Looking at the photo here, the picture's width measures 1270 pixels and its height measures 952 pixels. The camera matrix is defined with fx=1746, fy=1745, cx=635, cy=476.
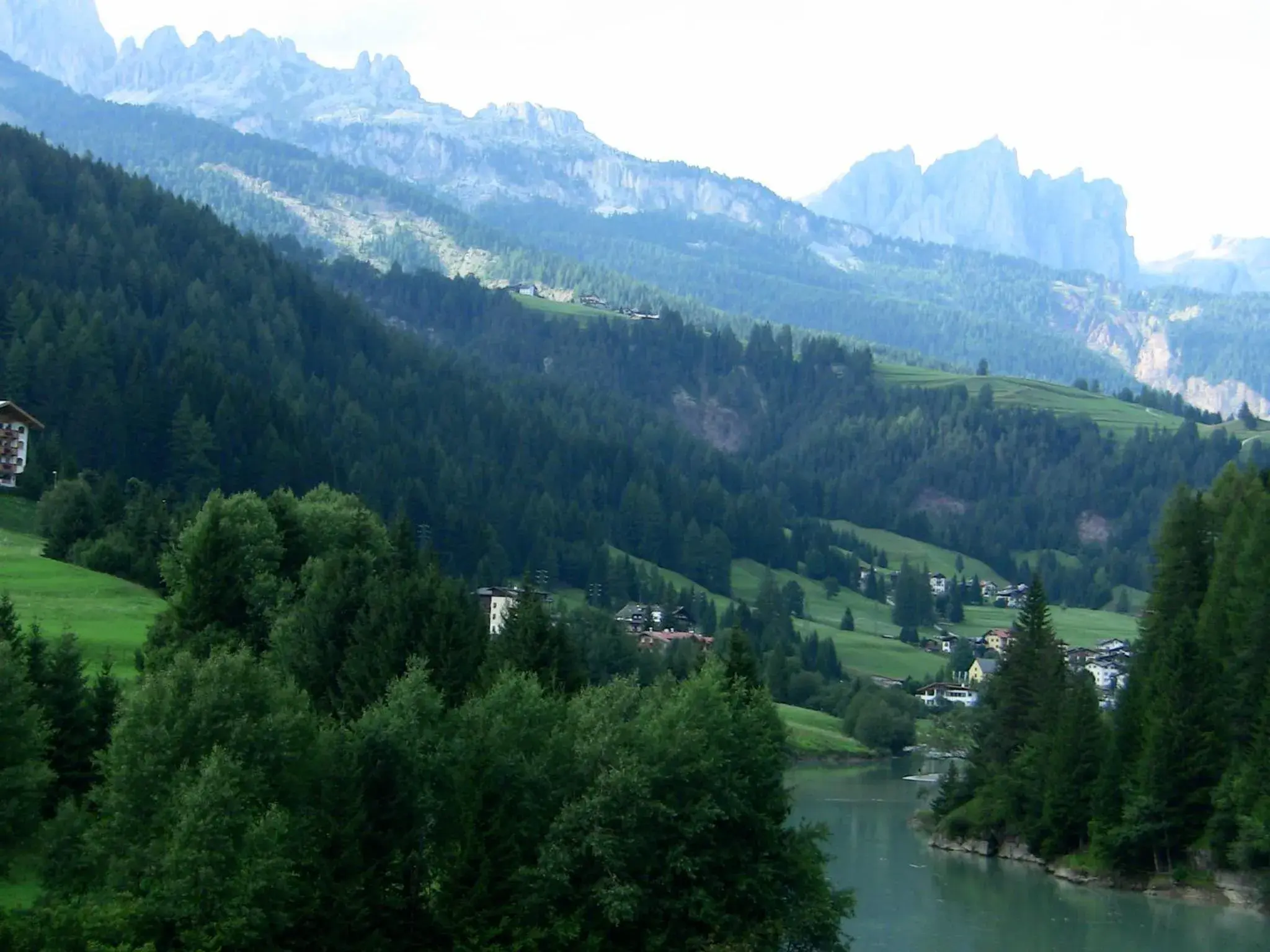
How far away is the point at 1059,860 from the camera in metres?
99.2

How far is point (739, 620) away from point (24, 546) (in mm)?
98509

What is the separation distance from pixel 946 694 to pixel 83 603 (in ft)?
398

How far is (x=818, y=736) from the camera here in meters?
160

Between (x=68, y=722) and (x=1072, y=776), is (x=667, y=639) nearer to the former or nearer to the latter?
(x=1072, y=776)

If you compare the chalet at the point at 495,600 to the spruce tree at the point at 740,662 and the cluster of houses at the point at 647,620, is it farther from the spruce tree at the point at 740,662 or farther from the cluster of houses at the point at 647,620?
the spruce tree at the point at 740,662

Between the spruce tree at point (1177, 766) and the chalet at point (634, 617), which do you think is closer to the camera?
the spruce tree at point (1177, 766)

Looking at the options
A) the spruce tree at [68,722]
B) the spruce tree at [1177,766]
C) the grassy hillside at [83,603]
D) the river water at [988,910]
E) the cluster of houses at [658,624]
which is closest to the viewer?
the spruce tree at [68,722]

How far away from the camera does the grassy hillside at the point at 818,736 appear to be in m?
156

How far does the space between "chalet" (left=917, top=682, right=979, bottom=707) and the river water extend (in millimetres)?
79505

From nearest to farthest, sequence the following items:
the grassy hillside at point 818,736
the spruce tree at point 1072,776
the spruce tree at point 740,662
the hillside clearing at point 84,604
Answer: the spruce tree at point 740,662 → the hillside clearing at point 84,604 → the spruce tree at point 1072,776 → the grassy hillside at point 818,736

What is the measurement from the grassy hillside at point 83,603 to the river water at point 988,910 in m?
35.7

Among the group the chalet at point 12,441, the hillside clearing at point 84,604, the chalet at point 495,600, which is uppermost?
the chalet at point 12,441

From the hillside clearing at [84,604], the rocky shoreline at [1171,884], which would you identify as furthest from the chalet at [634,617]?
the hillside clearing at [84,604]

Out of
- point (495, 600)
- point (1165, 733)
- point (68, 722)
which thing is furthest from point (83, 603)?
point (495, 600)
